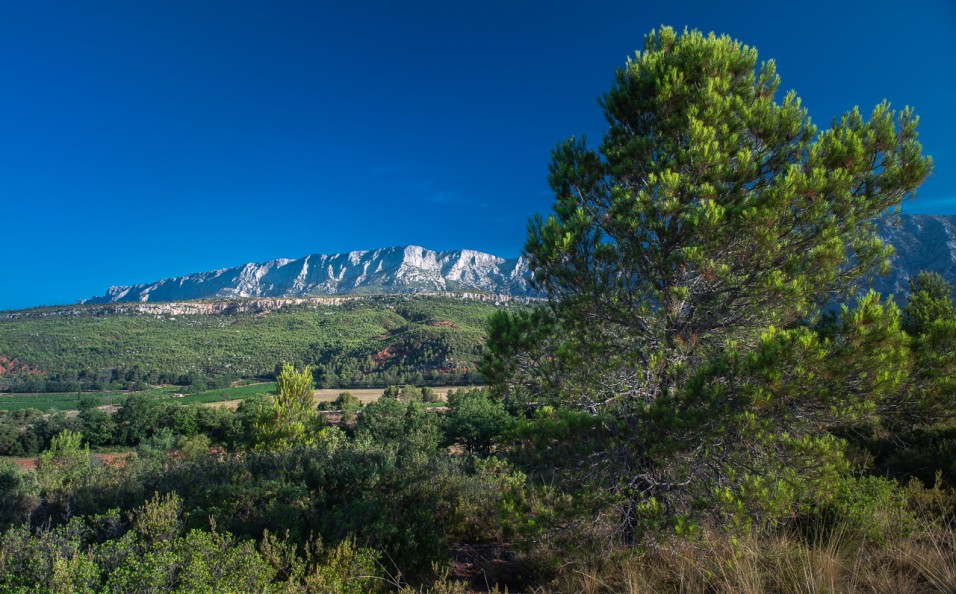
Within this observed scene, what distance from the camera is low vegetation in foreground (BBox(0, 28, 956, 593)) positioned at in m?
3.88

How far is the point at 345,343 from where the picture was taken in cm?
10500

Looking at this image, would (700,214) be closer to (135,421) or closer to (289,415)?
(289,415)

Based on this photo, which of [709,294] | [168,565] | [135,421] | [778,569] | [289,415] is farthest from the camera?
[135,421]

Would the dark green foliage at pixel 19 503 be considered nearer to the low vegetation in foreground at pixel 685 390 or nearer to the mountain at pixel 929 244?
the low vegetation in foreground at pixel 685 390

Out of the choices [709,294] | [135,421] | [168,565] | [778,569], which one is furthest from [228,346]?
[778,569]

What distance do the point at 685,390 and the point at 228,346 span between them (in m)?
118

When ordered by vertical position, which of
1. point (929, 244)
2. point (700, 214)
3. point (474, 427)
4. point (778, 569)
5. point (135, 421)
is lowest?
point (135, 421)

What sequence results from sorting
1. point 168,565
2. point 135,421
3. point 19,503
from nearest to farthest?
1. point 168,565
2. point 19,503
3. point 135,421

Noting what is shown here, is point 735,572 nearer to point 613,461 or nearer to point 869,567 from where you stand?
point 869,567

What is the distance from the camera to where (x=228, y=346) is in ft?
338

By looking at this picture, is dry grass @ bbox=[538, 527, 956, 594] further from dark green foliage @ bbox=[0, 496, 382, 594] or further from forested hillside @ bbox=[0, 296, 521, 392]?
forested hillside @ bbox=[0, 296, 521, 392]

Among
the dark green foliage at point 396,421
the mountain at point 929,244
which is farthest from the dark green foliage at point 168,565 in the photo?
the mountain at point 929,244

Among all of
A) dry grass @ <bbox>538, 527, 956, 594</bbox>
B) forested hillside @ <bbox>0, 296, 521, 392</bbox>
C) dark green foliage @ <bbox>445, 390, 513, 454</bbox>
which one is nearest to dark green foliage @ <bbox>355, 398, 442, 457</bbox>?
dark green foliage @ <bbox>445, 390, 513, 454</bbox>

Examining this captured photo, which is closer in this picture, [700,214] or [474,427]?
[700,214]
